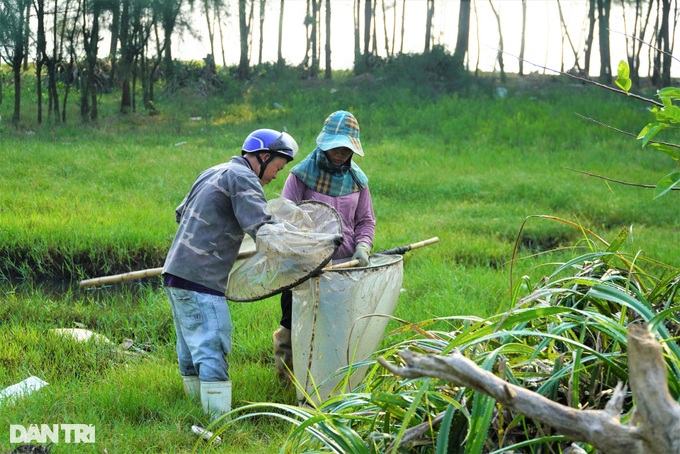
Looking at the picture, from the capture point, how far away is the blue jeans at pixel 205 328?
3.71 metres

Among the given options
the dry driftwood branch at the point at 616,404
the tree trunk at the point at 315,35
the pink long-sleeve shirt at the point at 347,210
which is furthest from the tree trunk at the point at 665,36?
the dry driftwood branch at the point at 616,404

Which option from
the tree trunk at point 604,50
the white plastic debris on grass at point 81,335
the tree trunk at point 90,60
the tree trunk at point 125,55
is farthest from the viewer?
the tree trunk at point 604,50

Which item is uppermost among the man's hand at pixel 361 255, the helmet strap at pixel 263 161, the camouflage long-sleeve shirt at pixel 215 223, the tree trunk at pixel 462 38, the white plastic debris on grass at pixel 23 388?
the tree trunk at pixel 462 38

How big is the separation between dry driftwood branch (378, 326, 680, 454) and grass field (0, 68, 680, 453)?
1688mm

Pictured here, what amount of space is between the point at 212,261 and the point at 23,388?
1.17m

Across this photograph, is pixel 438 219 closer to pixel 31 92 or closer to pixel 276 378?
pixel 276 378

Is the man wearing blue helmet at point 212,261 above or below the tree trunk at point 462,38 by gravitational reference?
below

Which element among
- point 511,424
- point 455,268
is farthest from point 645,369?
point 455,268

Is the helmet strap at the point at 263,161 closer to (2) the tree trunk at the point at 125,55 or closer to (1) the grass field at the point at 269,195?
(1) the grass field at the point at 269,195

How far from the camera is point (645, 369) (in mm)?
1272

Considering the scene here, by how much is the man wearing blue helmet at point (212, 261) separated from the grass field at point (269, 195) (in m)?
0.24

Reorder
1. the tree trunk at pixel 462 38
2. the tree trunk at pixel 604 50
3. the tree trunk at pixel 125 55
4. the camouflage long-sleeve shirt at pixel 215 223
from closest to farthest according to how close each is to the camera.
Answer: the camouflage long-sleeve shirt at pixel 215 223 → the tree trunk at pixel 125 55 → the tree trunk at pixel 462 38 → the tree trunk at pixel 604 50

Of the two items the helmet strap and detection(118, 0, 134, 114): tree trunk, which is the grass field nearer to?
detection(118, 0, 134, 114): tree trunk

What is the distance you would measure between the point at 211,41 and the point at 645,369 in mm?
24979
